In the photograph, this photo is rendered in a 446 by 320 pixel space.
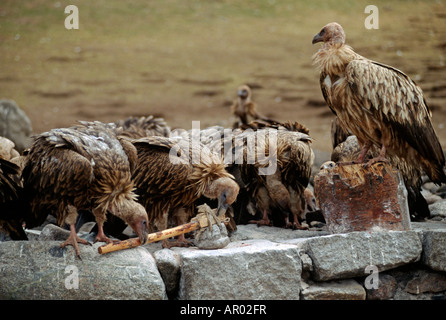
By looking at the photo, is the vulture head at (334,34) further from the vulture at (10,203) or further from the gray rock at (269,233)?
the vulture at (10,203)

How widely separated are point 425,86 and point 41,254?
879 cm

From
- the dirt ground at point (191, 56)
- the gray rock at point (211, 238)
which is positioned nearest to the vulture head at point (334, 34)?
the gray rock at point (211, 238)

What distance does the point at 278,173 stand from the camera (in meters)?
6.22

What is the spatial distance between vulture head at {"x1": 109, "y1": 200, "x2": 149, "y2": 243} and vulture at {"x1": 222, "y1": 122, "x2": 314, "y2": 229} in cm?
183

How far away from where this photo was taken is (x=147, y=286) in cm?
450

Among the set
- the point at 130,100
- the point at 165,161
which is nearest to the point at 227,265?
the point at 165,161

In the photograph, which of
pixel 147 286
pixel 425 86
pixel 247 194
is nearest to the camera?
pixel 147 286

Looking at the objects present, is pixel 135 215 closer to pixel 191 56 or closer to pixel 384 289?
pixel 384 289

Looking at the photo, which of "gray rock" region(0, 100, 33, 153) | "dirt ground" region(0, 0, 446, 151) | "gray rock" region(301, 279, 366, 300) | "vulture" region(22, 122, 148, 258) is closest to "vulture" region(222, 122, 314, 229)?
"gray rock" region(301, 279, 366, 300)

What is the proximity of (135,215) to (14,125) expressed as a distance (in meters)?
6.23

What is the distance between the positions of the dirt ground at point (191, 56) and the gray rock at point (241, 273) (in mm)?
6250

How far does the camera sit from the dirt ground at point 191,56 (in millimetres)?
11125

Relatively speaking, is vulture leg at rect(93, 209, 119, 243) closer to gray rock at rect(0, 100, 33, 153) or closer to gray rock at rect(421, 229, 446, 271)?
gray rock at rect(421, 229, 446, 271)

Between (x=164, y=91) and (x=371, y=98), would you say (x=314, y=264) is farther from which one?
(x=164, y=91)
